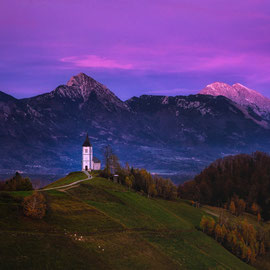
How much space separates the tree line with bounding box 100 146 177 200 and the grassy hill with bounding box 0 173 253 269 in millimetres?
21994

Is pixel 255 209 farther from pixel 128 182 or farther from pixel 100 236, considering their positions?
pixel 100 236

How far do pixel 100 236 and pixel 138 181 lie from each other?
68721 millimetres

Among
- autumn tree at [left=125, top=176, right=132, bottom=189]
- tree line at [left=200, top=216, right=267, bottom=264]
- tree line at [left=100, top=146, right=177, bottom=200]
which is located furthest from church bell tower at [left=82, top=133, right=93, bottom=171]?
tree line at [left=200, top=216, right=267, bottom=264]

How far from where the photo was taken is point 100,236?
69.9 meters

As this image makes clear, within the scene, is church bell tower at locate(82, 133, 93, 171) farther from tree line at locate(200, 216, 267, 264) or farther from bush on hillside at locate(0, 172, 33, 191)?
tree line at locate(200, 216, 267, 264)

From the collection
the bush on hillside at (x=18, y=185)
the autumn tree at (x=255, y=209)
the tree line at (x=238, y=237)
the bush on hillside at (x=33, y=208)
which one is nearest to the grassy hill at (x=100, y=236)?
the bush on hillside at (x=33, y=208)

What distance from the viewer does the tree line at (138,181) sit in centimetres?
13475

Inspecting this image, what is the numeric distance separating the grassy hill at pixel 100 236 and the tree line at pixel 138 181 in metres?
22.0

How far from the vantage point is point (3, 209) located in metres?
66.7

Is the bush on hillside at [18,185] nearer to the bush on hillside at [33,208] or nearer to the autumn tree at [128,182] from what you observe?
the bush on hillside at [33,208]

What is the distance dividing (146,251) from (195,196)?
11973 centimetres

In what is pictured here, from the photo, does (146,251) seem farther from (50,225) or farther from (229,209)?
(229,209)

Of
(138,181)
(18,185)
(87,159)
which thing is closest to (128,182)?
(138,181)

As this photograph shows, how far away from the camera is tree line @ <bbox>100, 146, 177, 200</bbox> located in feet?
442
